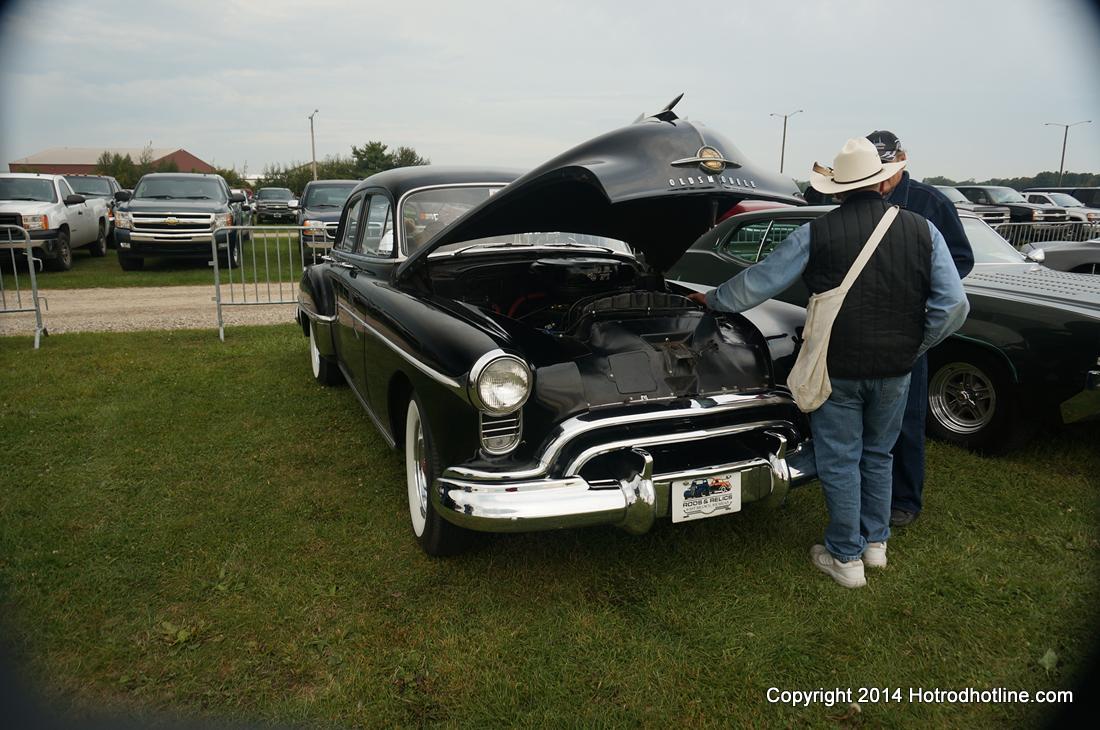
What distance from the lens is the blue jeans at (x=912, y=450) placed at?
3479mm

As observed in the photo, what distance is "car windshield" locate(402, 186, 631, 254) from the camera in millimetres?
4422

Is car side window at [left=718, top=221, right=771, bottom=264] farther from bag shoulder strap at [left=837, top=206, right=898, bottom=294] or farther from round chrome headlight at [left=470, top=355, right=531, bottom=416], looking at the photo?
round chrome headlight at [left=470, top=355, right=531, bottom=416]

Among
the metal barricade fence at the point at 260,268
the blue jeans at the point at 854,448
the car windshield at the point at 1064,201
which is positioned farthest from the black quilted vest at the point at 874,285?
the car windshield at the point at 1064,201

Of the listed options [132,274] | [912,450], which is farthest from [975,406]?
[132,274]

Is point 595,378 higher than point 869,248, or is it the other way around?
point 869,248

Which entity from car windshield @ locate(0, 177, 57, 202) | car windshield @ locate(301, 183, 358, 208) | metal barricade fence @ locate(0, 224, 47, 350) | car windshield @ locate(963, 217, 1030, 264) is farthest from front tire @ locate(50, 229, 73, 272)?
car windshield @ locate(963, 217, 1030, 264)

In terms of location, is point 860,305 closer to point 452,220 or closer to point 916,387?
point 916,387

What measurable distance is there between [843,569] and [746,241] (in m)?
3.60

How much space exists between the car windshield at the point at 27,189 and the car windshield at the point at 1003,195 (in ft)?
77.8

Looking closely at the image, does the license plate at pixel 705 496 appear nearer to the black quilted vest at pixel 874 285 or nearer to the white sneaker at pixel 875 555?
the black quilted vest at pixel 874 285

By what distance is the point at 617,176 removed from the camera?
2961 millimetres

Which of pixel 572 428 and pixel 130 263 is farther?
pixel 130 263

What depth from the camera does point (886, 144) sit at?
3.14 m

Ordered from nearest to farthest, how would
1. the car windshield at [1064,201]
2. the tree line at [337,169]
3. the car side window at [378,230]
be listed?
1. the car side window at [378,230]
2. the car windshield at [1064,201]
3. the tree line at [337,169]
